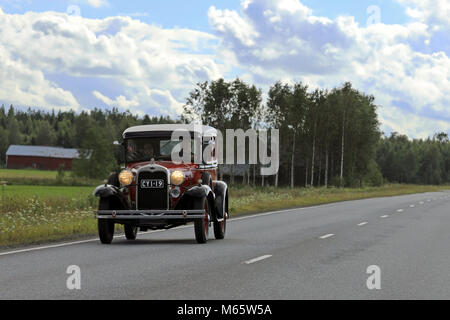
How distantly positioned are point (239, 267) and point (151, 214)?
13.9 ft

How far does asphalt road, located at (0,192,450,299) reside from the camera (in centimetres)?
865

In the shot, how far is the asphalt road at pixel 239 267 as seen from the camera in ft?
28.4

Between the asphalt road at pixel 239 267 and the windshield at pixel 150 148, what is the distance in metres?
1.93

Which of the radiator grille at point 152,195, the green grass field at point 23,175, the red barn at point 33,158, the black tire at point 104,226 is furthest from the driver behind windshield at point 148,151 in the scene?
the red barn at point 33,158

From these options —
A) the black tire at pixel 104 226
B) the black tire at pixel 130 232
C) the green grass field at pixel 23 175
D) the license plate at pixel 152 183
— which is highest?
the license plate at pixel 152 183

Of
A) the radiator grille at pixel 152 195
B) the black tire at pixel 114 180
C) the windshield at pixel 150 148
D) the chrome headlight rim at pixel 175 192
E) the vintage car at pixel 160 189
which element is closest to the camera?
the vintage car at pixel 160 189

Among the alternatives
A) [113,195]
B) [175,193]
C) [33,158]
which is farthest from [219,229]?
[33,158]

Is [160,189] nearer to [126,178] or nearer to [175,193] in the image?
[175,193]

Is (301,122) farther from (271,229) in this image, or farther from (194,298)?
(194,298)

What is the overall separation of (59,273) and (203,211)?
16.7 feet

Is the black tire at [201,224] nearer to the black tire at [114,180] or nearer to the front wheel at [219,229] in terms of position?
the front wheel at [219,229]

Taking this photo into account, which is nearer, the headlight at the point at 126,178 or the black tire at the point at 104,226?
the black tire at the point at 104,226

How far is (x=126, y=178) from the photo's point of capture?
1554 cm

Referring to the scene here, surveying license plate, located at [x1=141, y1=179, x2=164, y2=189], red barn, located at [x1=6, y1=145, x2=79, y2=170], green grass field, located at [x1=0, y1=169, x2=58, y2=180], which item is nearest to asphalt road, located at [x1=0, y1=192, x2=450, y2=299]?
license plate, located at [x1=141, y1=179, x2=164, y2=189]
